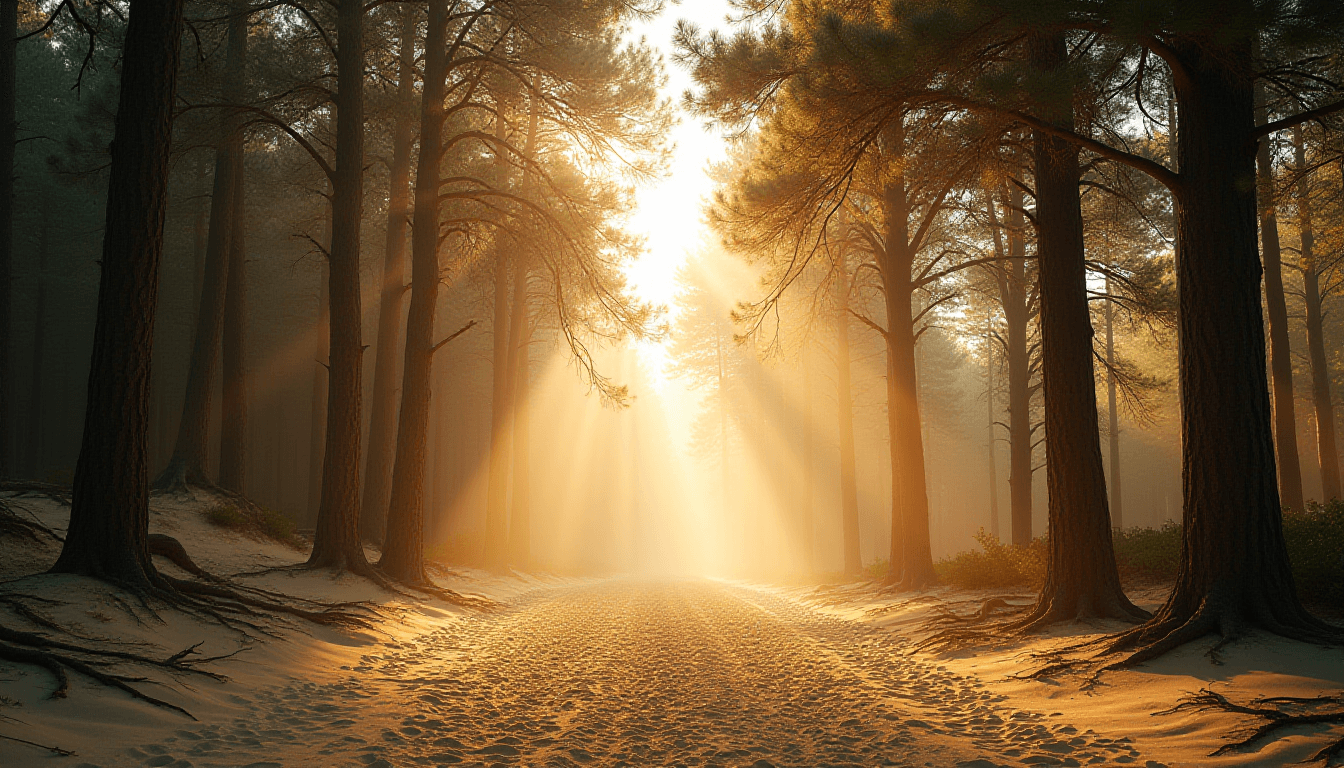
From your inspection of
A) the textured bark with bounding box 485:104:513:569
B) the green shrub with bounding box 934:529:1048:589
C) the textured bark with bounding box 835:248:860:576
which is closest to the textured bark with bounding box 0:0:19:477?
the textured bark with bounding box 485:104:513:569

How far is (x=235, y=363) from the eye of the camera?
51.8ft

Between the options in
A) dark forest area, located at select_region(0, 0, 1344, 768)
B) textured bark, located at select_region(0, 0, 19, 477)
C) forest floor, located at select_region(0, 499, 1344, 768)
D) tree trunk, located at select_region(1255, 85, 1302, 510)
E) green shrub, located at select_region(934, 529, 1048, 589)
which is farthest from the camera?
tree trunk, located at select_region(1255, 85, 1302, 510)

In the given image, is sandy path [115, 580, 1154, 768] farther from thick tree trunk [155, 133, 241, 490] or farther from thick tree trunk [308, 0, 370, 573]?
thick tree trunk [155, 133, 241, 490]

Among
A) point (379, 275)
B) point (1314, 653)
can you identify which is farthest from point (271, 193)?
point (1314, 653)

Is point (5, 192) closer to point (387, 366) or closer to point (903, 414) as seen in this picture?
point (387, 366)

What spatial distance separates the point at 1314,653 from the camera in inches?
197

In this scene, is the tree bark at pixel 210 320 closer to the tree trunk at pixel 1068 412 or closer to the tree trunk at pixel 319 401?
the tree trunk at pixel 319 401

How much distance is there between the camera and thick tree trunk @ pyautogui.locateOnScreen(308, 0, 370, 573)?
426 inches

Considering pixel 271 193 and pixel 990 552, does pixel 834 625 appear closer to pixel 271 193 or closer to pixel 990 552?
pixel 990 552

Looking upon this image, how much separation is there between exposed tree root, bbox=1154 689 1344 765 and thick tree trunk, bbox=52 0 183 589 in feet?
25.2

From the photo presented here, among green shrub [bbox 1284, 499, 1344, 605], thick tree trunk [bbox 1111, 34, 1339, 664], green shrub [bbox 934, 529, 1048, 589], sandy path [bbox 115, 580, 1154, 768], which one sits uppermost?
thick tree trunk [bbox 1111, 34, 1339, 664]

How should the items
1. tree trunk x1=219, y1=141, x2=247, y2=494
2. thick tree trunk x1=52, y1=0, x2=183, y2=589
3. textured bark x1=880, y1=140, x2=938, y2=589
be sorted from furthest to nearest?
Answer: 1. tree trunk x1=219, y1=141, x2=247, y2=494
2. textured bark x1=880, y1=140, x2=938, y2=589
3. thick tree trunk x1=52, y1=0, x2=183, y2=589

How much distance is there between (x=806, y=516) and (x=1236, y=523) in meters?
20.2

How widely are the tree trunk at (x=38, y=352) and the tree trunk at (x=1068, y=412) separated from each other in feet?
114
